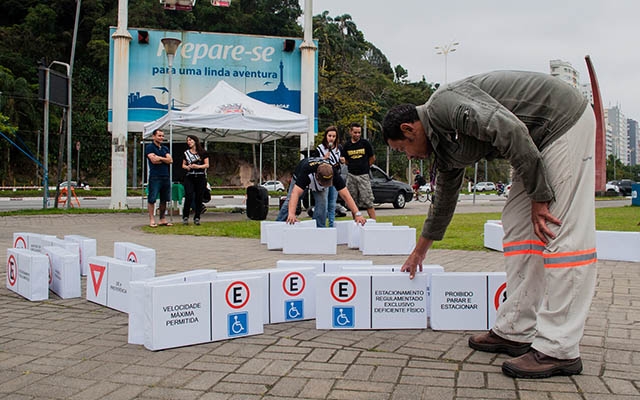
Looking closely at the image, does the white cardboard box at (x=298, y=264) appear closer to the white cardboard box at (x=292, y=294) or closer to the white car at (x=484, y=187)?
the white cardboard box at (x=292, y=294)

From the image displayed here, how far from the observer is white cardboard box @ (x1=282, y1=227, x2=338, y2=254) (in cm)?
759

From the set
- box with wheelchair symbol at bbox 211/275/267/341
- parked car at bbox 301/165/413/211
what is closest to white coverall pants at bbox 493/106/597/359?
box with wheelchair symbol at bbox 211/275/267/341

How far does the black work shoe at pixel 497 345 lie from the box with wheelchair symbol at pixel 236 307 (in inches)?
53.6

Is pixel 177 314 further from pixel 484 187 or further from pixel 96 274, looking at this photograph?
pixel 484 187

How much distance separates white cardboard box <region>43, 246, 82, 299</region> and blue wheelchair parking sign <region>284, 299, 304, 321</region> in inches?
76.9

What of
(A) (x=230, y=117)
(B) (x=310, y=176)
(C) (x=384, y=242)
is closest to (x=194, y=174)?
(A) (x=230, y=117)

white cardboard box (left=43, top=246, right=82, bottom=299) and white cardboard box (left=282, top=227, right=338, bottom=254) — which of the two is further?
white cardboard box (left=282, top=227, right=338, bottom=254)

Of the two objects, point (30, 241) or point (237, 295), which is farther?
point (30, 241)

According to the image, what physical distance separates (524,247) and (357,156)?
22.2 feet

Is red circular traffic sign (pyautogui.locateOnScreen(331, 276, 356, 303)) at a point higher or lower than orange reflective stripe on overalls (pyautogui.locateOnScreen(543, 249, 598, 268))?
lower

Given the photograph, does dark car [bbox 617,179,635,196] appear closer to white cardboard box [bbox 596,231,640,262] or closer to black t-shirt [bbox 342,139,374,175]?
black t-shirt [bbox 342,139,374,175]

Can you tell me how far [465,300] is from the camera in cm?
381

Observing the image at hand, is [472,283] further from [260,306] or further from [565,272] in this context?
[260,306]

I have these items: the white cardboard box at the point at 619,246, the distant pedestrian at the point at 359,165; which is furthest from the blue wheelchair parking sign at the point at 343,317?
the distant pedestrian at the point at 359,165
